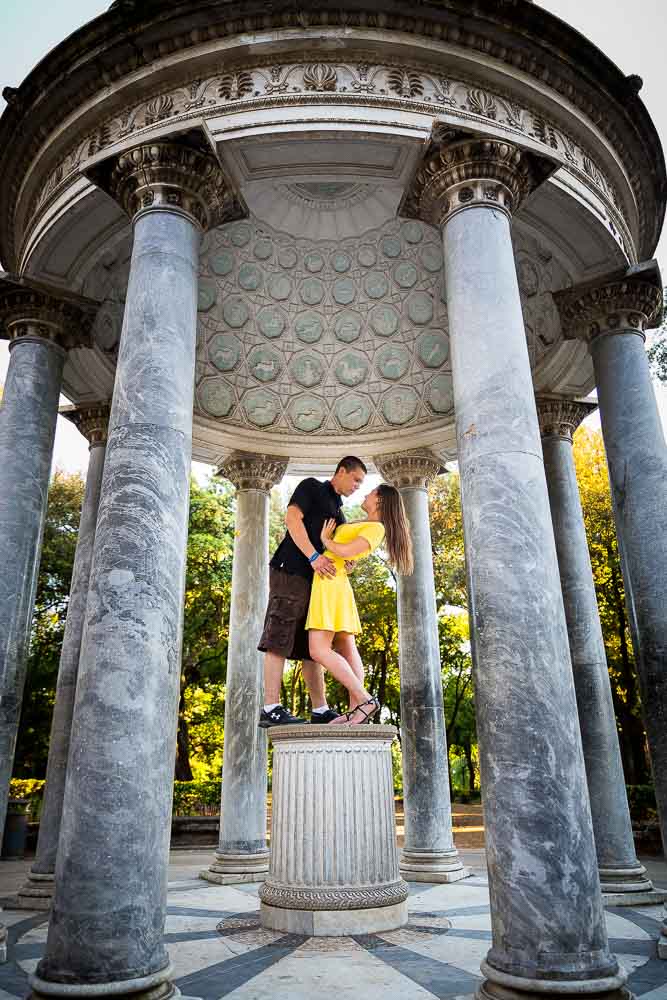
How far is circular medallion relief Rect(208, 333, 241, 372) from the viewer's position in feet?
82.5

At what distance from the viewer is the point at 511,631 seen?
10148 millimetres

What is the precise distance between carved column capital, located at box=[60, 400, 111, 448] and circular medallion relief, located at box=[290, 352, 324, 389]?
6.96m

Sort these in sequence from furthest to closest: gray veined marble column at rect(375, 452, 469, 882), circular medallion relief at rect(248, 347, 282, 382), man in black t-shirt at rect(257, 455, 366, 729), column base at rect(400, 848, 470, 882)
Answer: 1. circular medallion relief at rect(248, 347, 282, 382)
2. gray veined marble column at rect(375, 452, 469, 882)
3. column base at rect(400, 848, 470, 882)
4. man in black t-shirt at rect(257, 455, 366, 729)

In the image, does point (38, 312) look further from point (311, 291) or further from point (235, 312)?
point (311, 291)

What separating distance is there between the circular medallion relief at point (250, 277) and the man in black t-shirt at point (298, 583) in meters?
12.2

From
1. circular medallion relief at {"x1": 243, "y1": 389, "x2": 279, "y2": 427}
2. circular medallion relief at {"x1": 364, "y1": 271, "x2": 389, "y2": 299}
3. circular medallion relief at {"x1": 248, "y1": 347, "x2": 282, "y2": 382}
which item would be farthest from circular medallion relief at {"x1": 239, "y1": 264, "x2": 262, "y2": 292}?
circular medallion relief at {"x1": 364, "y1": 271, "x2": 389, "y2": 299}

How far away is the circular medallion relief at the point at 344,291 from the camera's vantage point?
24.9 metres

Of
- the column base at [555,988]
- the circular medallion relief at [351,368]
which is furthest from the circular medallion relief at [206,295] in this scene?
the column base at [555,988]

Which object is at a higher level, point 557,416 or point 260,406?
point 260,406

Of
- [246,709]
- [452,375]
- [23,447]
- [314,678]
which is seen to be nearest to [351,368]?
[452,375]

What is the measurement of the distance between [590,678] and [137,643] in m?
13.6

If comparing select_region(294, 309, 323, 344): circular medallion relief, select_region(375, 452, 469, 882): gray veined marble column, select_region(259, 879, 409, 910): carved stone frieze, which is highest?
select_region(294, 309, 323, 344): circular medallion relief

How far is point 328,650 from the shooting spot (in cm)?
1415

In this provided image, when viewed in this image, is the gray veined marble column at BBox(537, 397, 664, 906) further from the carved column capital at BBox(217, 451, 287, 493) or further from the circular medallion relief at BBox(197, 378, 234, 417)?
the circular medallion relief at BBox(197, 378, 234, 417)
